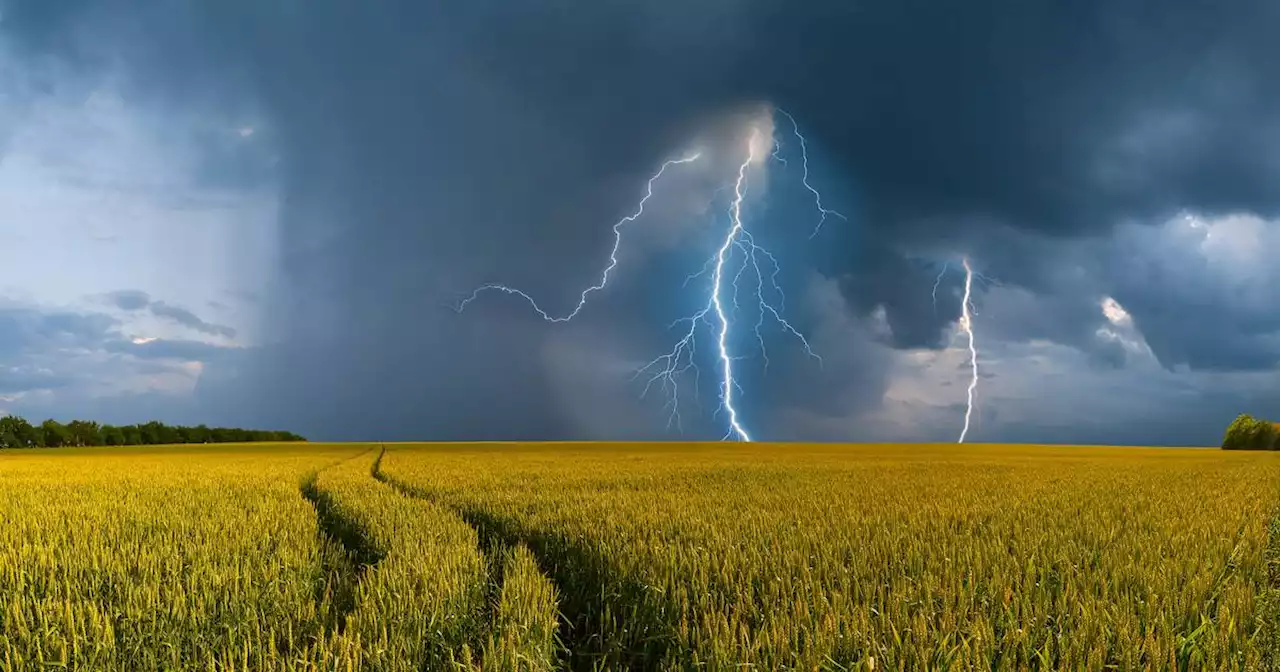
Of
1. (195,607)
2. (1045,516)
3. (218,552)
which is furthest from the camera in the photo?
(1045,516)

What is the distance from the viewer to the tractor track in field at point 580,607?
5031 mm

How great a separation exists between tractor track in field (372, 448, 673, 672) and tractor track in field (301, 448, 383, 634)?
1328 mm

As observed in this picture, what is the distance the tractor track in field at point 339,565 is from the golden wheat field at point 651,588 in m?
0.05

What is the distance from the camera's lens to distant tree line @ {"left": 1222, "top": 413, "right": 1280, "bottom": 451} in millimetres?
77438

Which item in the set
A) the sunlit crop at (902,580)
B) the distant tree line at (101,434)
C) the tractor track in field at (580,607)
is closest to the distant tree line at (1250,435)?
the sunlit crop at (902,580)

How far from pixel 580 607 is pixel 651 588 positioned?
143cm

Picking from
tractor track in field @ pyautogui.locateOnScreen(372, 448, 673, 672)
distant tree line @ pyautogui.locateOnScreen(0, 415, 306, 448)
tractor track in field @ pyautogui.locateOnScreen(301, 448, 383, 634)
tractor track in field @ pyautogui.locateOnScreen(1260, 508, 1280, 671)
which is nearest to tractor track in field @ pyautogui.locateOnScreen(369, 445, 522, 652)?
tractor track in field @ pyautogui.locateOnScreen(372, 448, 673, 672)

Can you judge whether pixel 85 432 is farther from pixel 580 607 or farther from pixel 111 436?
pixel 580 607

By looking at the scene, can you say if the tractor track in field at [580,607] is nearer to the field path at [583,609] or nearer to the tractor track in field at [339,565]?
the field path at [583,609]

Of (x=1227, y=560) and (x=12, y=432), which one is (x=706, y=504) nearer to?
(x=1227, y=560)

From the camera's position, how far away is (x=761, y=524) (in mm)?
8852

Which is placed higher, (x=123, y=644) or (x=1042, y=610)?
(x=1042, y=610)

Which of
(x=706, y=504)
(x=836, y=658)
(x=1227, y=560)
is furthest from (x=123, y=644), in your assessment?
(x=1227, y=560)

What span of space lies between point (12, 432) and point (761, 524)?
128m
